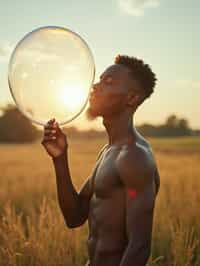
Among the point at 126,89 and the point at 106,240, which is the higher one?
the point at 126,89

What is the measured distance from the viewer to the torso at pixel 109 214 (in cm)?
244

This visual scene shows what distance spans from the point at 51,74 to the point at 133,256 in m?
1.12

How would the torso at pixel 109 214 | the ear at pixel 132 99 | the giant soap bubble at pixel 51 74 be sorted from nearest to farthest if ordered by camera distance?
the torso at pixel 109 214, the ear at pixel 132 99, the giant soap bubble at pixel 51 74

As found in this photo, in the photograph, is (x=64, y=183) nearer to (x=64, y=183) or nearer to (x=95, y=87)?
(x=64, y=183)

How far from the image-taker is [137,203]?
2305 mm

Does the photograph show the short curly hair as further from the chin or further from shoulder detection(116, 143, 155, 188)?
shoulder detection(116, 143, 155, 188)

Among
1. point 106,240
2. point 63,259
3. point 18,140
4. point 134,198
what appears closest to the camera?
point 134,198

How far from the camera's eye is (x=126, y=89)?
254 centimetres

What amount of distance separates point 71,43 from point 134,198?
1001 mm

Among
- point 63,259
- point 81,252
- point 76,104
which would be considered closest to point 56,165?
point 76,104

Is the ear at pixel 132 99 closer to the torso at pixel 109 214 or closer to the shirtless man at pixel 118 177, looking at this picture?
the shirtless man at pixel 118 177

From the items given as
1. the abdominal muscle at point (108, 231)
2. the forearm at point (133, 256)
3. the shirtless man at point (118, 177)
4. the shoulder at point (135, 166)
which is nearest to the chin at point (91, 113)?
the shirtless man at point (118, 177)

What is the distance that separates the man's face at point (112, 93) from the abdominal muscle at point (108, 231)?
42 cm

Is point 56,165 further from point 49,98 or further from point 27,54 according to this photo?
point 27,54
